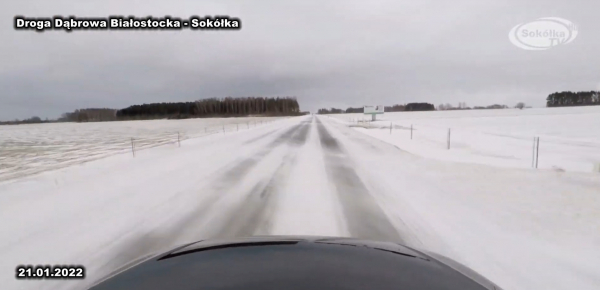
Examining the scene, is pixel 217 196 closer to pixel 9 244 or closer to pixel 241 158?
pixel 9 244

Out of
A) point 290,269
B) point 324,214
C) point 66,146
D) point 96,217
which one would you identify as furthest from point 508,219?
point 66,146

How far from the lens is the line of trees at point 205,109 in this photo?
142000 millimetres

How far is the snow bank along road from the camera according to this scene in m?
3.85

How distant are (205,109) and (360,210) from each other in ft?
507

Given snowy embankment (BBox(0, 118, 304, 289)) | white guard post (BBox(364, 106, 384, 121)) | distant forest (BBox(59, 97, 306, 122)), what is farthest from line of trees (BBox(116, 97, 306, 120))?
snowy embankment (BBox(0, 118, 304, 289))

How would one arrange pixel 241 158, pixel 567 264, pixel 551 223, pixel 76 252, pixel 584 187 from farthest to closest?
pixel 241 158 → pixel 584 187 → pixel 551 223 → pixel 76 252 → pixel 567 264

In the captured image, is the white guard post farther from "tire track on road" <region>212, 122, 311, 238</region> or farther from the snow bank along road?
"tire track on road" <region>212, 122, 311, 238</region>

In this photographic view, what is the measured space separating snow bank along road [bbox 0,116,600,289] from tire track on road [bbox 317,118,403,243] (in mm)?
30

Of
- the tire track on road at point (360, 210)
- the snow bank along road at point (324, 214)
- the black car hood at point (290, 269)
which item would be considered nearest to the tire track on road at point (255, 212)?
the snow bank along road at point (324, 214)

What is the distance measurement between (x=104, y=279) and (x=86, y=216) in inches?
182

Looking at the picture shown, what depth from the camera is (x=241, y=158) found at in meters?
12.9

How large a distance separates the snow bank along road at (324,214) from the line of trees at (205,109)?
430 feet

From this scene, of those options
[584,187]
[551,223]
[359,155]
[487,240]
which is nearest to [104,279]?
[487,240]

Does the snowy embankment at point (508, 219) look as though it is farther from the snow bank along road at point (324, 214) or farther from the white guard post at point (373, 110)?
the white guard post at point (373, 110)
